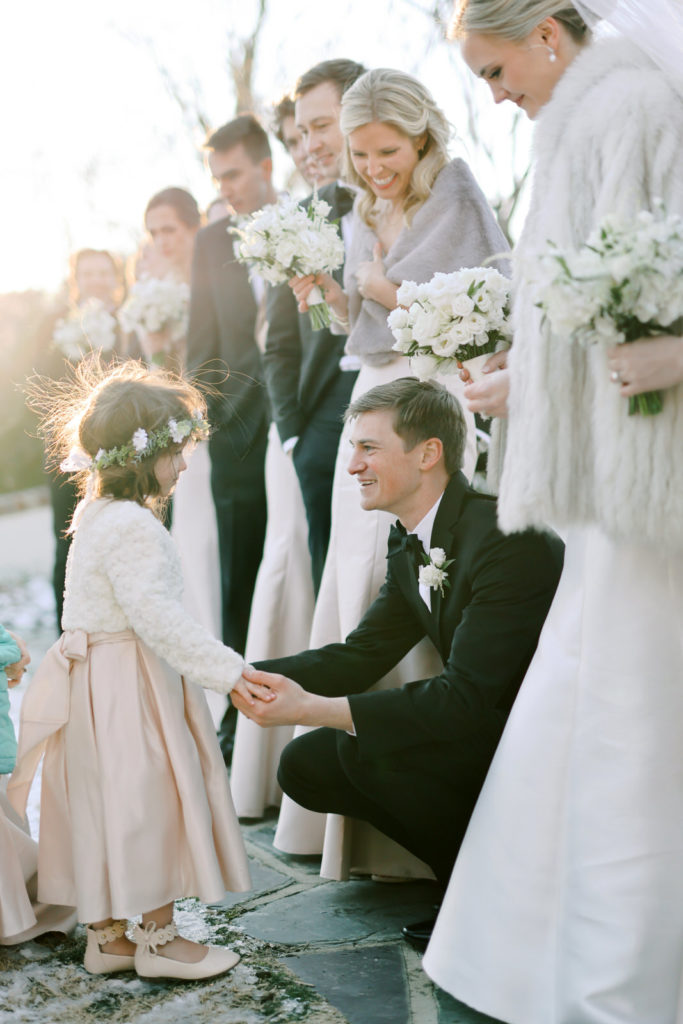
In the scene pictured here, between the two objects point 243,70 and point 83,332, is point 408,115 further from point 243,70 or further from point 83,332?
point 243,70

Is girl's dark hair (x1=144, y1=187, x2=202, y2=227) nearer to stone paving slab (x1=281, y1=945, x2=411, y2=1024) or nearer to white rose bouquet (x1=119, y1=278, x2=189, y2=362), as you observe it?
white rose bouquet (x1=119, y1=278, x2=189, y2=362)

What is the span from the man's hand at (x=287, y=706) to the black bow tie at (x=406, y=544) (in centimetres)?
57

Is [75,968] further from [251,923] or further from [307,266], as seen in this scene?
[307,266]

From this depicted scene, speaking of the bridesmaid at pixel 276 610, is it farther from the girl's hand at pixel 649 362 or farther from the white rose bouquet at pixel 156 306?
the girl's hand at pixel 649 362

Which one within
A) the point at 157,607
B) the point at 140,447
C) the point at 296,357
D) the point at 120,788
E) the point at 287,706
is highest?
the point at 296,357

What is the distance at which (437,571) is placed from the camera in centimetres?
349

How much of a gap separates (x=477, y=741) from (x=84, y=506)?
1.37 metres

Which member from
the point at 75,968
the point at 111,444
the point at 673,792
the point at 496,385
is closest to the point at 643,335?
the point at 496,385

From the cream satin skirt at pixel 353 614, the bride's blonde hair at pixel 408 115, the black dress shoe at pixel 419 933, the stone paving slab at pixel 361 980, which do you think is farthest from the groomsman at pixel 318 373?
the stone paving slab at pixel 361 980

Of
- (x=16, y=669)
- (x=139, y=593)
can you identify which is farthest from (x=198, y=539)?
(x=139, y=593)

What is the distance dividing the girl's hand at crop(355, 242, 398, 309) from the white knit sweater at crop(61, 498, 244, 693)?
4.00 ft

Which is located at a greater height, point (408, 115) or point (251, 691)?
point (408, 115)

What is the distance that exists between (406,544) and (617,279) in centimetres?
151

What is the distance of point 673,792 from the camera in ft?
8.58
